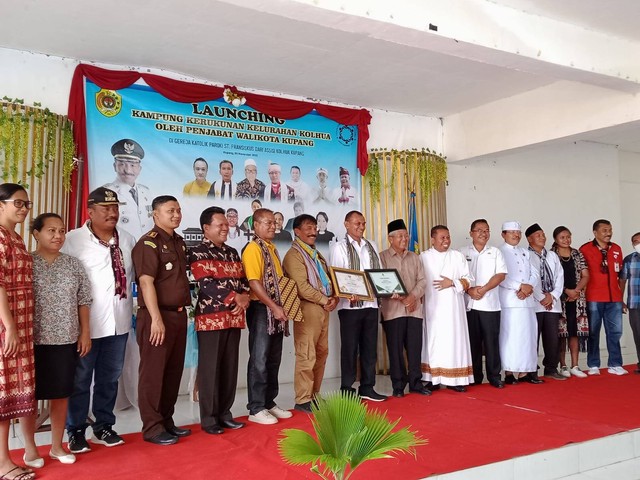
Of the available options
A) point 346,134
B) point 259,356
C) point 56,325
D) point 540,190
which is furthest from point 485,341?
point 56,325

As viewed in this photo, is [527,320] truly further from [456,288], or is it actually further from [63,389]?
[63,389]

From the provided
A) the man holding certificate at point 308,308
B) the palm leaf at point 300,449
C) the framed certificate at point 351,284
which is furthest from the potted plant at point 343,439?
the framed certificate at point 351,284

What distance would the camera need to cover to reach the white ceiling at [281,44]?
436 centimetres

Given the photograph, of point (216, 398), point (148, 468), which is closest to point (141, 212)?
point (216, 398)

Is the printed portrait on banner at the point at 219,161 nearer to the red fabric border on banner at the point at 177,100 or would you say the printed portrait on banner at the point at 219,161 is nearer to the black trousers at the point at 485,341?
the red fabric border on banner at the point at 177,100

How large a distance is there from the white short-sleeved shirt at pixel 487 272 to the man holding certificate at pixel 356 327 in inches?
46.3

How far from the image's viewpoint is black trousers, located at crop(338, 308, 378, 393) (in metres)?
5.03

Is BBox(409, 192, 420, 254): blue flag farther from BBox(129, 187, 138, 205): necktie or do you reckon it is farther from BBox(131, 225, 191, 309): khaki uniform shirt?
BBox(131, 225, 191, 309): khaki uniform shirt

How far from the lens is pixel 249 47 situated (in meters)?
5.18

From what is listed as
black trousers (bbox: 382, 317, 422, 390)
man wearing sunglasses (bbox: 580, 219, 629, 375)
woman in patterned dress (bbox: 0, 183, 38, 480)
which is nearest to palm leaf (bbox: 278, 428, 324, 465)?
woman in patterned dress (bbox: 0, 183, 38, 480)

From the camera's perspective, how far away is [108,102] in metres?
5.35

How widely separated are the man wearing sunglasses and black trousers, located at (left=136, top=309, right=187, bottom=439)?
450cm

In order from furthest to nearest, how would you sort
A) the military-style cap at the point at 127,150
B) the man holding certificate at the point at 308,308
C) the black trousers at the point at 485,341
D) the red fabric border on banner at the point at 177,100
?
the black trousers at the point at 485,341
the military-style cap at the point at 127,150
the red fabric border on banner at the point at 177,100
the man holding certificate at the point at 308,308

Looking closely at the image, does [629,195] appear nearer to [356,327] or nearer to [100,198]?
[356,327]
